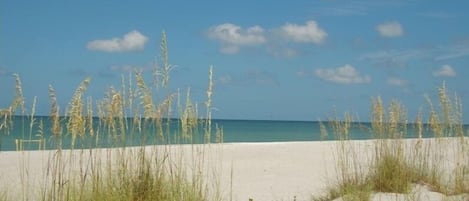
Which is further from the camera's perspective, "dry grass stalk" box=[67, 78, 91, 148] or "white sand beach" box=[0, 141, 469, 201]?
"white sand beach" box=[0, 141, 469, 201]

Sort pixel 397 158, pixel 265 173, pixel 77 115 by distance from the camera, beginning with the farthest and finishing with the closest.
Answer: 1. pixel 265 173
2. pixel 397 158
3. pixel 77 115

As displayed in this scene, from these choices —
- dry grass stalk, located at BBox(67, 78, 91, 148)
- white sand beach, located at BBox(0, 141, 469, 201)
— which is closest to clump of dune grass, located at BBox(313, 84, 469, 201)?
white sand beach, located at BBox(0, 141, 469, 201)

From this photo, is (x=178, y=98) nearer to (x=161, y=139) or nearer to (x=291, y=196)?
(x=161, y=139)

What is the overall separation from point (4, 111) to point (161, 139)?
1.35m

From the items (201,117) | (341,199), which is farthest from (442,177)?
(201,117)

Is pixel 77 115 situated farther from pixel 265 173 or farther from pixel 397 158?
pixel 265 173

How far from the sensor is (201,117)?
511 centimetres

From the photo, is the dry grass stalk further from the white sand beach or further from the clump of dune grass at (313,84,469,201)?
the clump of dune grass at (313,84,469,201)

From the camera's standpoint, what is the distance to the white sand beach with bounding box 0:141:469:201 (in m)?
7.00

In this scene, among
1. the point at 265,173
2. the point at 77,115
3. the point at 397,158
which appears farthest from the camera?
the point at 265,173

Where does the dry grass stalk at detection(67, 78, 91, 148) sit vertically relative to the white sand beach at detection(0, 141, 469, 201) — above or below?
above

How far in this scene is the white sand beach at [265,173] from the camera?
700cm

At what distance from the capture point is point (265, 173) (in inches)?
409

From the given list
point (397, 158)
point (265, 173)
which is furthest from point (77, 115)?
point (265, 173)
